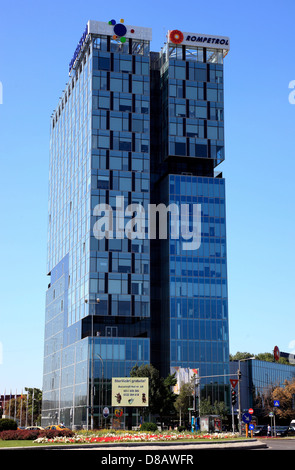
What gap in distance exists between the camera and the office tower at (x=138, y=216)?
11481 centimetres

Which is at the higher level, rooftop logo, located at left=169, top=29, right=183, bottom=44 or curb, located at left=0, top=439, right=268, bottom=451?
rooftop logo, located at left=169, top=29, right=183, bottom=44

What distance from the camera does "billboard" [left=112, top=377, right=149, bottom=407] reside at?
62.5m

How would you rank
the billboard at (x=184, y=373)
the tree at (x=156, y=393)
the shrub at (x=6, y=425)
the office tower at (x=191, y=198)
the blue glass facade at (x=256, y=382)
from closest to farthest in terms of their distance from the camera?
the shrub at (x=6, y=425)
the tree at (x=156, y=393)
the billboard at (x=184, y=373)
the office tower at (x=191, y=198)
the blue glass facade at (x=256, y=382)

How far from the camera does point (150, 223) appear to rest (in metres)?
122

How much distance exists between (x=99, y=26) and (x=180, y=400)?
2801 inches

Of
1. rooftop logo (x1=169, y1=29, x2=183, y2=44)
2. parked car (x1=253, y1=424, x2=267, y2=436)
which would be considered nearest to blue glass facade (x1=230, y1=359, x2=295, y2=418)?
parked car (x1=253, y1=424, x2=267, y2=436)

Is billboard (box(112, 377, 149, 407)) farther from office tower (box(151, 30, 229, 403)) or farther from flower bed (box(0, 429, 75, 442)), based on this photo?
office tower (box(151, 30, 229, 403))

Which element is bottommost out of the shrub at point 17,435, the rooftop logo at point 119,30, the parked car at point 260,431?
the parked car at point 260,431

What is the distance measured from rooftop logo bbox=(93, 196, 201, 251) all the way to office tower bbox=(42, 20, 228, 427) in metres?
0.27

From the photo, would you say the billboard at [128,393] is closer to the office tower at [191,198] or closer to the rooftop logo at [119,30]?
the office tower at [191,198]

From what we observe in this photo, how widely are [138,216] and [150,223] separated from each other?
3801 mm

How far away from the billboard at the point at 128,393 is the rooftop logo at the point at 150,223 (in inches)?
2168

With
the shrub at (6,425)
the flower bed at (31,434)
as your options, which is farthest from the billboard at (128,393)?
the flower bed at (31,434)

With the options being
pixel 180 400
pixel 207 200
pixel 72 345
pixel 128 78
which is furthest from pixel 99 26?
pixel 180 400
